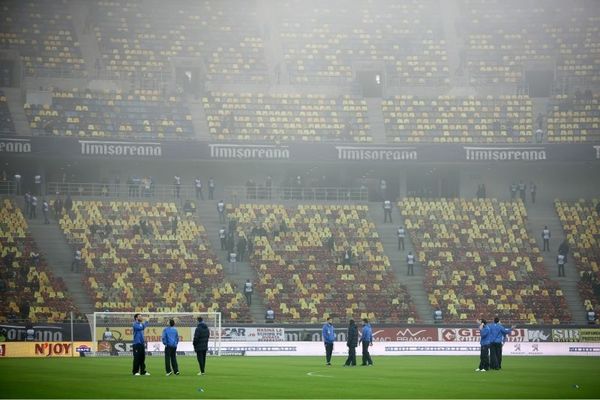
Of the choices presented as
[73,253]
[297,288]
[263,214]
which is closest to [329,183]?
[263,214]

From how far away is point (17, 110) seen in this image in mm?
67562

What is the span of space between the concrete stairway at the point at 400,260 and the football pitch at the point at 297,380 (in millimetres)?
14279

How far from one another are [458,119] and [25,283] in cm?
2899

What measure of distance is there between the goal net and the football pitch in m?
4.28

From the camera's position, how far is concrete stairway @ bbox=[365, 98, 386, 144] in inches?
2825

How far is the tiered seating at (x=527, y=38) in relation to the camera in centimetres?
7550

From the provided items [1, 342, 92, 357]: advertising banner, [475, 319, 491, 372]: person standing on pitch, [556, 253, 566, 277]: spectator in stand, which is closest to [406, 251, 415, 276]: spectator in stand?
[556, 253, 566, 277]: spectator in stand

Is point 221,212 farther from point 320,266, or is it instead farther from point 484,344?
point 484,344

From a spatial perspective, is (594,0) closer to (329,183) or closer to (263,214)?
(329,183)

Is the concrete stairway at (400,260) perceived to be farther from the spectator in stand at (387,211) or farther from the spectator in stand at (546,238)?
the spectator in stand at (546,238)

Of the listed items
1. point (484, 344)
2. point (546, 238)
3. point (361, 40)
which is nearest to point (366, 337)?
point (484, 344)

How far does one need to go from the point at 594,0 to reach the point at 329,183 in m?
22.6

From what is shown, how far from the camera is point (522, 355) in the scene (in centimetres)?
5466

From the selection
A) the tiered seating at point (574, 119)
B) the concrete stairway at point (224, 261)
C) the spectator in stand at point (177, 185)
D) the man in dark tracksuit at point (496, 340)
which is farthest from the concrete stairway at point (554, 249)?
the man in dark tracksuit at point (496, 340)
